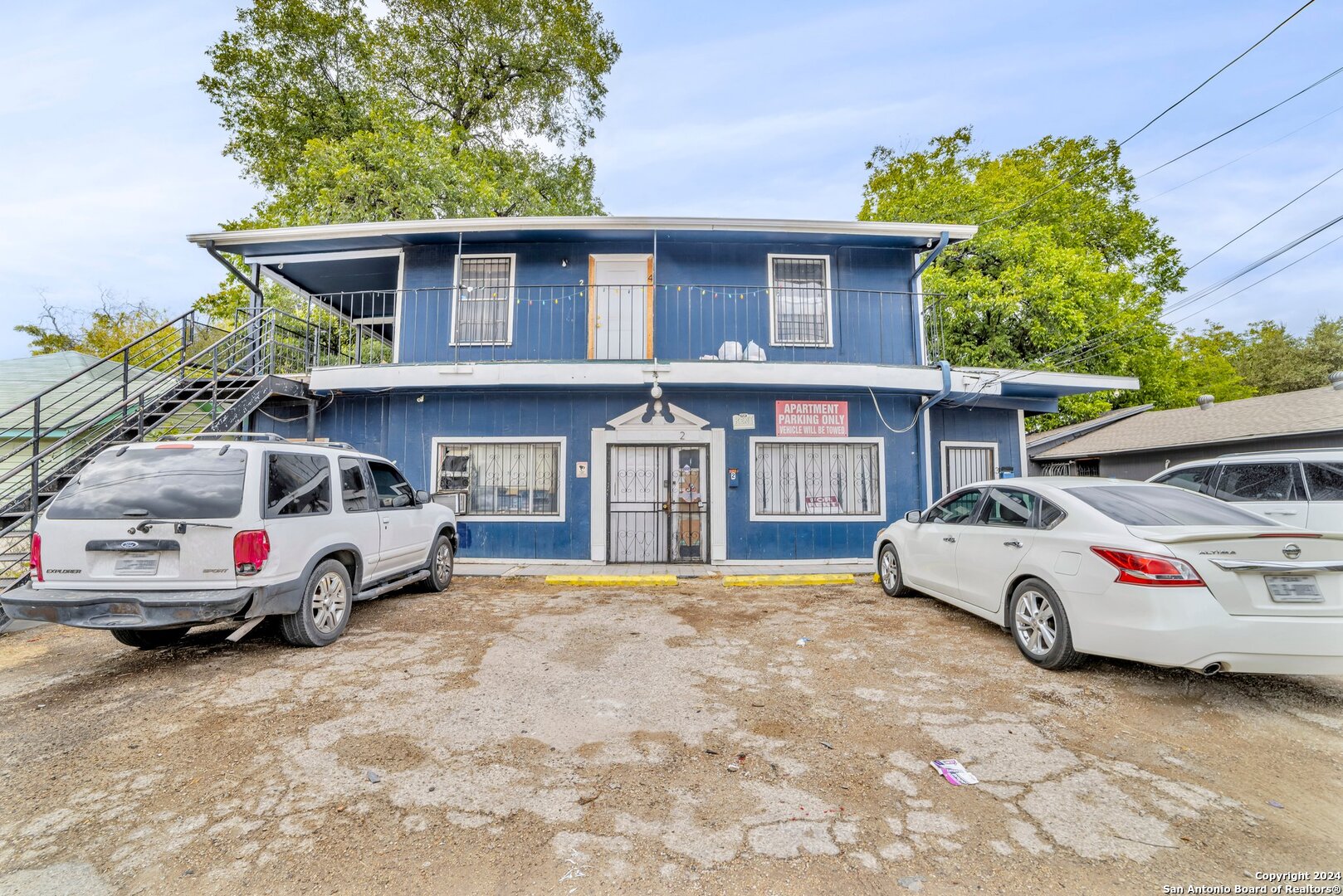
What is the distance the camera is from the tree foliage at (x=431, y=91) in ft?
51.9

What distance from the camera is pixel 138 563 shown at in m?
4.12

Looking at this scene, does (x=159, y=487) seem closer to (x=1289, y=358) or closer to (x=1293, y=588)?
(x=1293, y=588)

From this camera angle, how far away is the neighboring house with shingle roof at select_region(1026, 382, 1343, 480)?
41.0 ft

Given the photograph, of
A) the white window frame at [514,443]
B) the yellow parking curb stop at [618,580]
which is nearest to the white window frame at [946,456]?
the yellow parking curb stop at [618,580]

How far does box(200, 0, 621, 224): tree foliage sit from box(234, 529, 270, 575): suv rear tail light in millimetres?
12269

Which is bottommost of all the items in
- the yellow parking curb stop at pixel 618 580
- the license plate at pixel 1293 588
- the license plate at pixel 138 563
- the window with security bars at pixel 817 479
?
the yellow parking curb stop at pixel 618 580

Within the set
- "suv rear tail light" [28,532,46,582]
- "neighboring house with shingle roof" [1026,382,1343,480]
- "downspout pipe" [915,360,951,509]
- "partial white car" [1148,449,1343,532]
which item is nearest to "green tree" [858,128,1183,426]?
"neighboring house with shingle roof" [1026,382,1343,480]

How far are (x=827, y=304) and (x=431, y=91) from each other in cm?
1740

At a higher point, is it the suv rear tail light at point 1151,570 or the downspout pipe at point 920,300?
the downspout pipe at point 920,300

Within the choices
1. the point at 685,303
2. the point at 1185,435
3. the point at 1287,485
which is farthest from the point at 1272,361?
the point at 685,303

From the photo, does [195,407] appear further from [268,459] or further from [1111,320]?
[1111,320]

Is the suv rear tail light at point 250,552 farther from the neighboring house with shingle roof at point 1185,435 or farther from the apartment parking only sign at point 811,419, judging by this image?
the neighboring house with shingle roof at point 1185,435

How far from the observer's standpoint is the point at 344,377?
343 inches

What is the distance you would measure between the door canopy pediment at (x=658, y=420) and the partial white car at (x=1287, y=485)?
6133 millimetres
